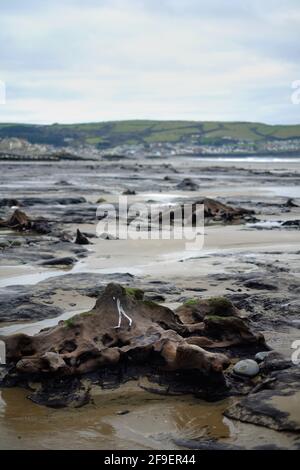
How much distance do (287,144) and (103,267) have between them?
16572 cm

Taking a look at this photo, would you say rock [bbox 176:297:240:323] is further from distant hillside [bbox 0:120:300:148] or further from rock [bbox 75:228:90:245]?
distant hillside [bbox 0:120:300:148]

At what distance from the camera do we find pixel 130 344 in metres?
4.84

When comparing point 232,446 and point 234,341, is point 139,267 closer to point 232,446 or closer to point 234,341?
point 234,341

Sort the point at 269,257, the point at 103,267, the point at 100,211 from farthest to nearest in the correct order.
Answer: the point at 100,211
the point at 269,257
the point at 103,267

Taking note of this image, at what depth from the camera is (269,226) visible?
1523cm

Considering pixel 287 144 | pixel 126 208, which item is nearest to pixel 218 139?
pixel 287 144

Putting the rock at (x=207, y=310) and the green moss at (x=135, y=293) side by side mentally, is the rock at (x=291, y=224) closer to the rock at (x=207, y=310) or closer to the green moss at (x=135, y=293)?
the rock at (x=207, y=310)

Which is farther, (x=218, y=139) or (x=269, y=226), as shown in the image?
(x=218, y=139)

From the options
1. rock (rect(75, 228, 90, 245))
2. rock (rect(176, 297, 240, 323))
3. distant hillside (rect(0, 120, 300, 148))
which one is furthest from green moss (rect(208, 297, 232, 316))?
distant hillside (rect(0, 120, 300, 148))

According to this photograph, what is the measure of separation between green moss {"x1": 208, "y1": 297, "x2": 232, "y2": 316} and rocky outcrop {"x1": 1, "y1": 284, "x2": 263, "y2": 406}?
1.3 inches

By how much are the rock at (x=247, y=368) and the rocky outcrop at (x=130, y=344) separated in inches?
8.1

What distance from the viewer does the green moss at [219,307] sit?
5.65 m

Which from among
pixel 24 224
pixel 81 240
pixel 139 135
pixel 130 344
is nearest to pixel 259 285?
pixel 130 344

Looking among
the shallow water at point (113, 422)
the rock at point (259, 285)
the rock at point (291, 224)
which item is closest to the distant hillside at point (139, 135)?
the rock at point (291, 224)
